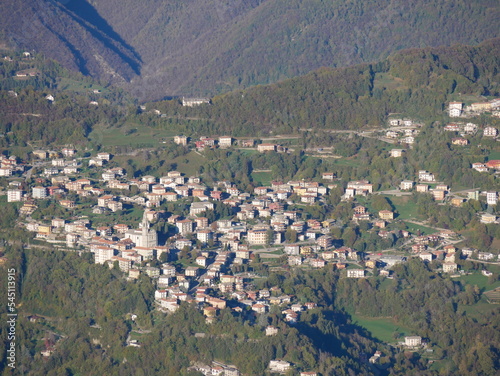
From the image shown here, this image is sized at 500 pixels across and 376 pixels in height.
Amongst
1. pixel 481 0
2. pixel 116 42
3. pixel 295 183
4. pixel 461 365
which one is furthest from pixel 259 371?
pixel 116 42

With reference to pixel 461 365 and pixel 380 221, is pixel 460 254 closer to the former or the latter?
pixel 380 221

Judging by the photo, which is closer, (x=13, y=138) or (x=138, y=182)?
(x=138, y=182)

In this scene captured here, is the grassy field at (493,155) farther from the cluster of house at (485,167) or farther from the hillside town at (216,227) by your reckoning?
the hillside town at (216,227)

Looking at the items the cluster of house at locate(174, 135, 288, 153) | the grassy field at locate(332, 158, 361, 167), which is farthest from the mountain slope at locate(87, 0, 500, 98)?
the grassy field at locate(332, 158, 361, 167)

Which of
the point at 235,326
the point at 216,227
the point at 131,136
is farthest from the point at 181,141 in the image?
the point at 235,326

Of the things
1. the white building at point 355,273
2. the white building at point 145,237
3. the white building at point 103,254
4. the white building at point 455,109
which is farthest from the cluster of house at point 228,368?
the white building at point 455,109

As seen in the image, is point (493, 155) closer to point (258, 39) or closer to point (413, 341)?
point (413, 341)

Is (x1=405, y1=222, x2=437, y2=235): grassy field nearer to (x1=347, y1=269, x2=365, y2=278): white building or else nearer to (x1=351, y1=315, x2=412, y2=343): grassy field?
(x1=347, y1=269, x2=365, y2=278): white building
